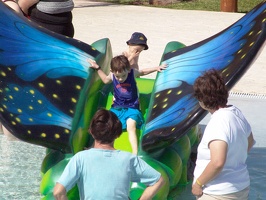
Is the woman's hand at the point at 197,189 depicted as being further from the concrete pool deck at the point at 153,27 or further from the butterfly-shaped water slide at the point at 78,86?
the concrete pool deck at the point at 153,27

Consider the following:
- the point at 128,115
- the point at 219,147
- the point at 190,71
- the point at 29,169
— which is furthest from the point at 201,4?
the point at 219,147

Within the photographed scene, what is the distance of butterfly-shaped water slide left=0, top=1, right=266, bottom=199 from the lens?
4.83 metres

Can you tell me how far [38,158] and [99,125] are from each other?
3048mm

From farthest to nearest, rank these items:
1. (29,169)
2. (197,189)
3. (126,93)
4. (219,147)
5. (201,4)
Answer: (201,4) → (29,169) → (126,93) → (197,189) → (219,147)

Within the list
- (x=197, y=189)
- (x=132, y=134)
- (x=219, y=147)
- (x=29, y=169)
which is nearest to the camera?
(x=219, y=147)

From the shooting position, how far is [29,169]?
6035 millimetres

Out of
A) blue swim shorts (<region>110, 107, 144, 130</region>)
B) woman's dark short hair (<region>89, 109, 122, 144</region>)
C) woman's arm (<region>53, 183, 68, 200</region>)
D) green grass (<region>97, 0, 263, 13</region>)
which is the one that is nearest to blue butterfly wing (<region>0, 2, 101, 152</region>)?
blue swim shorts (<region>110, 107, 144, 130</region>)

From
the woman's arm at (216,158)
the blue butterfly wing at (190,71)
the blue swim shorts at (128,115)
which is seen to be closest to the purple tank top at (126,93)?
the blue swim shorts at (128,115)

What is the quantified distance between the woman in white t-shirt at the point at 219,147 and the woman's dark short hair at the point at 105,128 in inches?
19.5

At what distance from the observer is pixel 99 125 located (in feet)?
11.2

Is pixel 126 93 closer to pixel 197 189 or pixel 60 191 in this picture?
pixel 197 189

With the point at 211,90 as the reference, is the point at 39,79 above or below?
below

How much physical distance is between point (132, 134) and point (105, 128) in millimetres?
1618

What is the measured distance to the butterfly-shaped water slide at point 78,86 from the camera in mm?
4828
